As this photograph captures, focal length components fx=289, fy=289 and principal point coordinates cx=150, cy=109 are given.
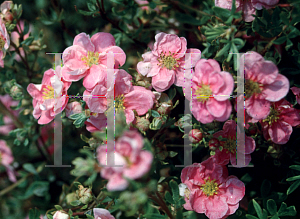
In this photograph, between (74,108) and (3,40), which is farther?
(3,40)

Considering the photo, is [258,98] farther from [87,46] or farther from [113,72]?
[87,46]

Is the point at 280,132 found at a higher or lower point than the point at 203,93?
lower

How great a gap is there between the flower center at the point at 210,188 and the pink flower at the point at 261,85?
0.36m

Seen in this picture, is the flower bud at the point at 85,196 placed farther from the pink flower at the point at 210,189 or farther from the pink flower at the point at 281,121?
the pink flower at the point at 281,121

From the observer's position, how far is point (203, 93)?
3.59ft

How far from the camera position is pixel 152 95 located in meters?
1.21

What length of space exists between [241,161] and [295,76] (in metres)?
0.47

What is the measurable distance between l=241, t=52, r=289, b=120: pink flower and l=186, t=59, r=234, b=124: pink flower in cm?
13

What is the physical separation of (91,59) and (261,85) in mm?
727

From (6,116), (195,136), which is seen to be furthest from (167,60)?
(6,116)

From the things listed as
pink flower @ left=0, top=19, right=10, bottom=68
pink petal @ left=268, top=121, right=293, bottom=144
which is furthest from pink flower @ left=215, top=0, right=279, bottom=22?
pink flower @ left=0, top=19, right=10, bottom=68

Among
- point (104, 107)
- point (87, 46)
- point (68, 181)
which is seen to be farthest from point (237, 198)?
point (68, 181)

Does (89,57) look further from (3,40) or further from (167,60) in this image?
(3,40)

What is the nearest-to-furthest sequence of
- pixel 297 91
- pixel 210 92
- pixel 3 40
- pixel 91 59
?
pixel 210 92 → pixel 297 91 → pixel 91 59 → pixel 3 40
